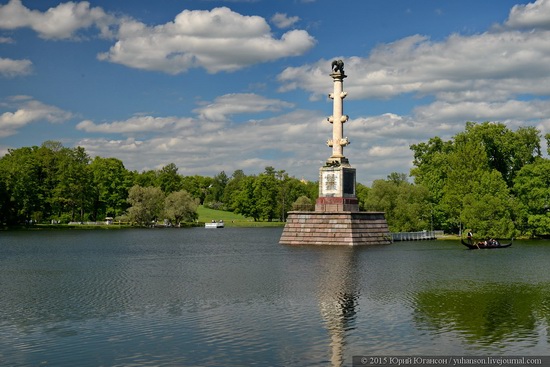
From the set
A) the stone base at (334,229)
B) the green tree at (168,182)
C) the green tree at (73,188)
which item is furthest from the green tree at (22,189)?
the stone base at (334,229)

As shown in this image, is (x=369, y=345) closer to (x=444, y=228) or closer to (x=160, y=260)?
(x=160, y=260)

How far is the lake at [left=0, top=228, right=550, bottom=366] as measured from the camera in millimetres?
21188

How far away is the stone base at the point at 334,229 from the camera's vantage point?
6969 cm

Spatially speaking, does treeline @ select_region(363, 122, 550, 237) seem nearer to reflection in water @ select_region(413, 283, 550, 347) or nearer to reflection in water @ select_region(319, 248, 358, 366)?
reflection in water @ select_region(319, 248, 358, 366)

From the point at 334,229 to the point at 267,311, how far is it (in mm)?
42178

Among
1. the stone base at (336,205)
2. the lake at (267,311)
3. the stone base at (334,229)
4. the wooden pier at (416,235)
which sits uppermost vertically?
the stone base at (336,205)

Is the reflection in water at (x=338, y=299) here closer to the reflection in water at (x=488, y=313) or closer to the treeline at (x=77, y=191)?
the reflection in water at (x=488, y=313)

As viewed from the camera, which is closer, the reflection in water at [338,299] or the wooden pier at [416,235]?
the reflection in water at [338,299]

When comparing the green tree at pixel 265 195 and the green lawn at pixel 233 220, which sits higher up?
the green tree at pixel 265 195

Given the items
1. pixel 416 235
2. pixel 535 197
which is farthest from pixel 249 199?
pixel 535 197

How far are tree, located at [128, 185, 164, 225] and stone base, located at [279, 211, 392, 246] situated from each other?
215 ft

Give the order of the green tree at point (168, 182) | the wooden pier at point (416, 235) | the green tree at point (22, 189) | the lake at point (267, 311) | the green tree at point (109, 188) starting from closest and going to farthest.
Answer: the lake at point (267, 311) → the wooden pier at point (416, 235) → the green tree at point (22, 189) → the green tree at point (109, 188) → the green tree at point (168, 182)

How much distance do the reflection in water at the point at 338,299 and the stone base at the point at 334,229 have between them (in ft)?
47.3

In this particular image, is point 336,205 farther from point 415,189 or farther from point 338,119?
point 415,189
